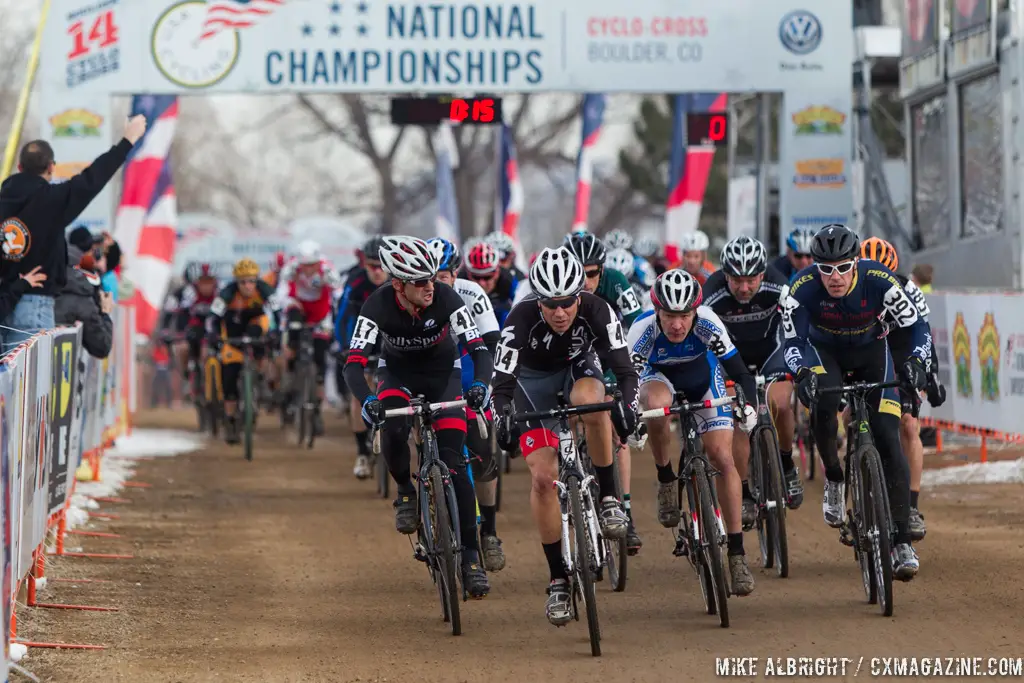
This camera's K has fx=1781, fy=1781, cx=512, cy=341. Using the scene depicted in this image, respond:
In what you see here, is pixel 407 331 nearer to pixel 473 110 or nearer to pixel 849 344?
pixel 849 344

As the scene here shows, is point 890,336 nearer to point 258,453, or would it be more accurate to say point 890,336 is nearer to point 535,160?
point 258,453

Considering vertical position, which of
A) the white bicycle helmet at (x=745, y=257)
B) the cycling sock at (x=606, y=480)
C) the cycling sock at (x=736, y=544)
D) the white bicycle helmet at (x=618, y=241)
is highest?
the white bicycle helmet at (x=618, y=241)

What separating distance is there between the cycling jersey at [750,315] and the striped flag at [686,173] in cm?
1462

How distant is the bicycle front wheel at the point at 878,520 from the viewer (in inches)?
363

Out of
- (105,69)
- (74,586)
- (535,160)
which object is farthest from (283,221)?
(74,586)

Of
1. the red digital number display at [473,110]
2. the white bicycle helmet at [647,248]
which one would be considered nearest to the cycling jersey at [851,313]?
the white bicycle helmet at [647,248]

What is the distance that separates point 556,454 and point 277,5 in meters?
15.4

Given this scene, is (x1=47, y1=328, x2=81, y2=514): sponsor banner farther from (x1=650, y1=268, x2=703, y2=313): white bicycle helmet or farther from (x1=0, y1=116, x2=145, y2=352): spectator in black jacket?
(x1=650, y1=268, x2=703, y2=313): white bicycle helmet

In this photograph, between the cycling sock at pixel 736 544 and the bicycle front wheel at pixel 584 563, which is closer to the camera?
the bicycle front wheel at pixel 584 563

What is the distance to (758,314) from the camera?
39.5ft

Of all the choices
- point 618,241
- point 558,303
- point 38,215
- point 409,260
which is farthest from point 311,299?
point 558,303

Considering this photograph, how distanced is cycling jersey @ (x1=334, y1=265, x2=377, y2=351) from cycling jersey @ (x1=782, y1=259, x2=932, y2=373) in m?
5.95

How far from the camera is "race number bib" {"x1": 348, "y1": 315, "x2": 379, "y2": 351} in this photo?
9.80m

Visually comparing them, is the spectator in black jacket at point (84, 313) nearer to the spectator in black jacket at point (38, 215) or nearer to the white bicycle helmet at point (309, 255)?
the spectator in black jacket at point (38, 215)
